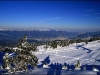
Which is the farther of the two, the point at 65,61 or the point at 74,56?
the point at 74,56

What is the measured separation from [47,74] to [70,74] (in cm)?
238

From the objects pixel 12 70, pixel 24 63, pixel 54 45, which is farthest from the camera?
pixel 54 45

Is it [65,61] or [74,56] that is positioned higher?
[65,61]

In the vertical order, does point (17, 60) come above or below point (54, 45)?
above

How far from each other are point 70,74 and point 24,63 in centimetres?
782

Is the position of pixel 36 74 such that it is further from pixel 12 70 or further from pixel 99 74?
pixel 99 74

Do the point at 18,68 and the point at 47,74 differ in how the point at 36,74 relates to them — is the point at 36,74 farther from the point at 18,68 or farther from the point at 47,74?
the point at 18,68

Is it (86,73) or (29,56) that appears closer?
(86,73)

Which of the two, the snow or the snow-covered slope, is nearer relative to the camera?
the snow

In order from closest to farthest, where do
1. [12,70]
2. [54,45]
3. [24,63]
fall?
[12,70]
[24,63]
[54,45]

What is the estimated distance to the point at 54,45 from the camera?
10862cm

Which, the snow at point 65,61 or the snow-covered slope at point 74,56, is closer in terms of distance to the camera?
the snow at point 65,61

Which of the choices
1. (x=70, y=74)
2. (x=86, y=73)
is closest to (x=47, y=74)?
(x=70, y=74)

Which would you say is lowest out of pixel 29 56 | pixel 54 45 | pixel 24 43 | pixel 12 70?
pixel 54 45
